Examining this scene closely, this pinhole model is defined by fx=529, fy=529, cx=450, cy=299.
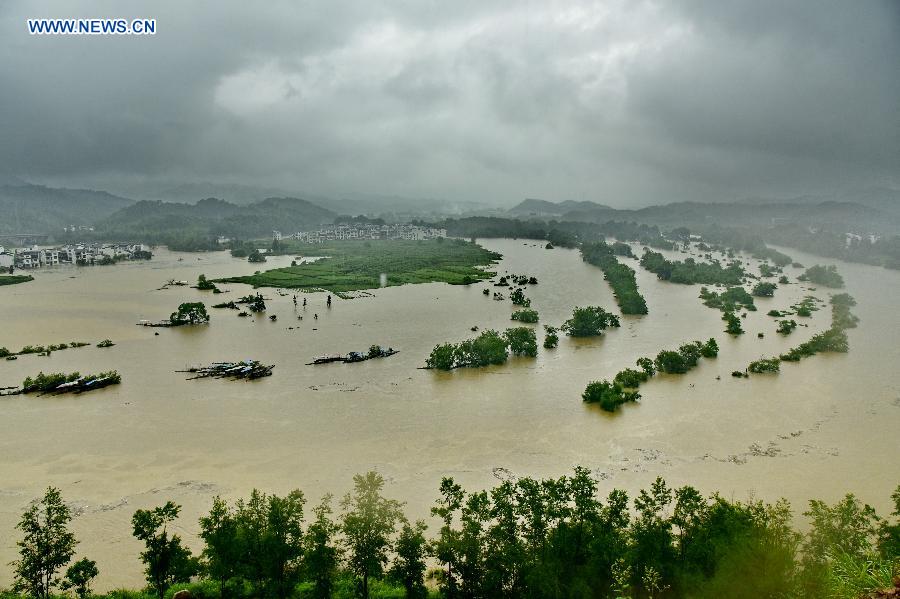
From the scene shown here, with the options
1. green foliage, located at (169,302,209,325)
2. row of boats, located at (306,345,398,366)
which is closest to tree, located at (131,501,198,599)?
row of boats, located at (306,345,398,366)

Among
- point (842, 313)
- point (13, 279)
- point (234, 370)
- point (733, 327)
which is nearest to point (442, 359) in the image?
point (234, 370)

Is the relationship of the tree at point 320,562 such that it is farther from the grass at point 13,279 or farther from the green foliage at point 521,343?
the grass at point 13,279

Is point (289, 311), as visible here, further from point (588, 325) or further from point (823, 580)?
point (823, 580)

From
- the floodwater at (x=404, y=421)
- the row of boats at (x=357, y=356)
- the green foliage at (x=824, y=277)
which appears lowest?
the floodwater at (x=404, y=421)

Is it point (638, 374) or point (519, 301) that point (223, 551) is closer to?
point (638, 374)

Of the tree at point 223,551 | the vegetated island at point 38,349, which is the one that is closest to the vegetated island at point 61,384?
the vegetated island at point 38,349

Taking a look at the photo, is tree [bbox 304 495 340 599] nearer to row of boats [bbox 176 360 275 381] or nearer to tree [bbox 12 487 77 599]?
tree [bbox 12 487 77 599]
